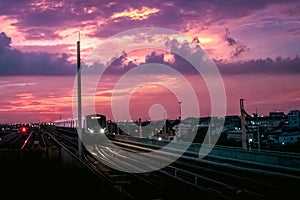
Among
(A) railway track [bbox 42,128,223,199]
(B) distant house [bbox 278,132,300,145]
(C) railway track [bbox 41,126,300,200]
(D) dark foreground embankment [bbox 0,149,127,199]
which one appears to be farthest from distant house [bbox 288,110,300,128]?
(A) railway track [bbox 42,128,223,199]

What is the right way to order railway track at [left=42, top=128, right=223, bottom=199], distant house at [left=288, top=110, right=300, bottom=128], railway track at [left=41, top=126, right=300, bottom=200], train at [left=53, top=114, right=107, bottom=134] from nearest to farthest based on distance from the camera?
railway track at [left=41, top=126, right=300, bottom=200], railway track at [left=42, top=128, right=223, bottom=199], train at [left=53, top=114, right=107, bottom=134], distant house at [left=288, top=110, right=300, bottom=128]

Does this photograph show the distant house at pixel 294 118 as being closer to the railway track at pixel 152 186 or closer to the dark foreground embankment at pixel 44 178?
the dark foreground embankment at pixel 44 178

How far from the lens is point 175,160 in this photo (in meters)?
30.8

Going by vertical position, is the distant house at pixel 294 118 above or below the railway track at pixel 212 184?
above

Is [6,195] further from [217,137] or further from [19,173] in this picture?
[217,137]

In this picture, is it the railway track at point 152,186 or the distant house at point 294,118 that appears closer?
the railway track at point 152,186

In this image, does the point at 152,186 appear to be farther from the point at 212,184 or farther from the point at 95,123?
the point at 95,123

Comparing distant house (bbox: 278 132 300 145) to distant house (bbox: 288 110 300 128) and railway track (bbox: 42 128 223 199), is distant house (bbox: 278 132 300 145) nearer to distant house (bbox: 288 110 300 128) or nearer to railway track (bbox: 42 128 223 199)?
distant house (bbox: 288 110 300 128)

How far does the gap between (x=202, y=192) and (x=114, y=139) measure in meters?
51.4

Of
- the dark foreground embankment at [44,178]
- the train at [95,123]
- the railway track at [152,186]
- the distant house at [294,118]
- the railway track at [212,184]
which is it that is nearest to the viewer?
the dark foreground embankment at [44,178]

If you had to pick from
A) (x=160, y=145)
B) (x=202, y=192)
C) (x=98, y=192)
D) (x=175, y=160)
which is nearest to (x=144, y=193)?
(x=202, y=192)

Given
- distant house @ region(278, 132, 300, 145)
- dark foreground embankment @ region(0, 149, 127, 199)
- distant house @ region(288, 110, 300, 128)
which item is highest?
distant house @ region(288, 110, 300, 128)

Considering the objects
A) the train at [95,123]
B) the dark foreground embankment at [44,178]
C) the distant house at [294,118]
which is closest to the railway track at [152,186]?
the dark foreground embankment at [44,178]

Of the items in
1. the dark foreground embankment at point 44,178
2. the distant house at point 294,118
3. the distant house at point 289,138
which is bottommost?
the distant house at point 289,138
